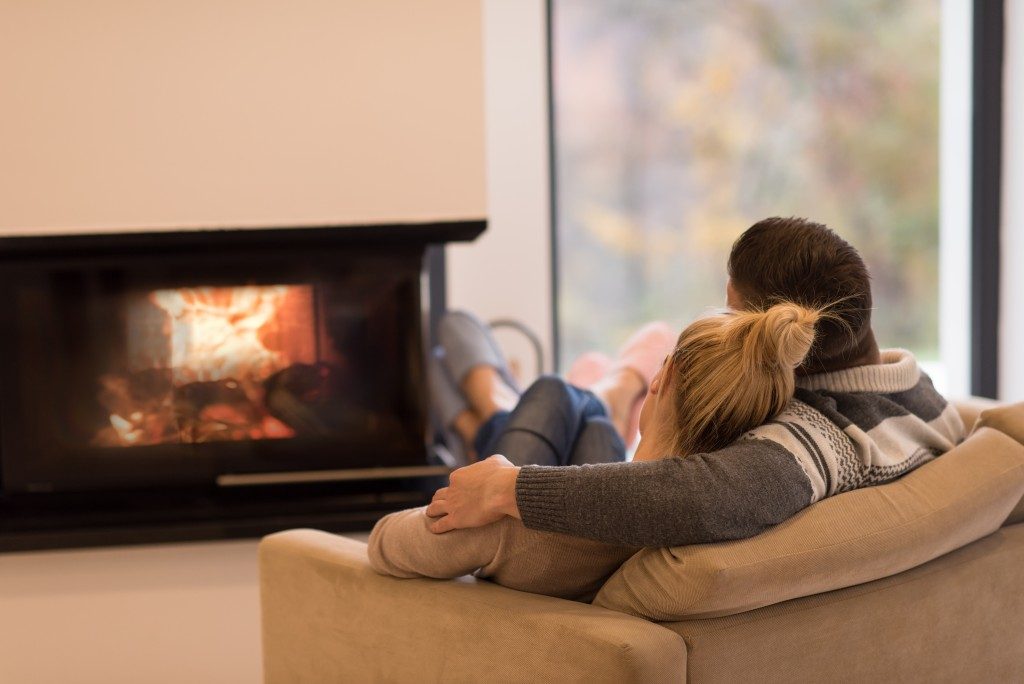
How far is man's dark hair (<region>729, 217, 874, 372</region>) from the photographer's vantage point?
1.59 m

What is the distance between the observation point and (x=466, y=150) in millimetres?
2793

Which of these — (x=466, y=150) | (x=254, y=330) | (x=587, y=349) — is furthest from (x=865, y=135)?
(x=254, y=330)

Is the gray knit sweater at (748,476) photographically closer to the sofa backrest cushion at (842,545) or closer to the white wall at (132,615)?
the sofa backrest cushion at (842,545)

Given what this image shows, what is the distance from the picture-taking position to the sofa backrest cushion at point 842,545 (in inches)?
52.7

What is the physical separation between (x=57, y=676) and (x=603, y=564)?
1720 mm

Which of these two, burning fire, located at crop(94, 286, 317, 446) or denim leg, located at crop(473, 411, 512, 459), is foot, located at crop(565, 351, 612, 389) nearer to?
denim leg, located at crop(473, 411, 512, 459)

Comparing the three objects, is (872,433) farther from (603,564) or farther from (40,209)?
(40,209)

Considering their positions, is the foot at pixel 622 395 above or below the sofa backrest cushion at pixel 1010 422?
below

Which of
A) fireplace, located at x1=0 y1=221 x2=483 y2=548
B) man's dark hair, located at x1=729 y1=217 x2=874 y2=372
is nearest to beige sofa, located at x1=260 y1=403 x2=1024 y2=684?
man's dark hair, located at x1=729 y1=217 x2=874 y2=372

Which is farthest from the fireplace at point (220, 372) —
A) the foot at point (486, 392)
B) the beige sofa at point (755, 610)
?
the beige sofa at point (755, 610)

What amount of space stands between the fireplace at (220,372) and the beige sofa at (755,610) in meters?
1.10

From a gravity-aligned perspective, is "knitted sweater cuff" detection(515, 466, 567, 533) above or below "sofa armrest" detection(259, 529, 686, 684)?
above

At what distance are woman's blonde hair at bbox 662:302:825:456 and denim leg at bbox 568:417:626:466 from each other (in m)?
0.93

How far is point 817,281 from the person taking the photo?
1604mm
